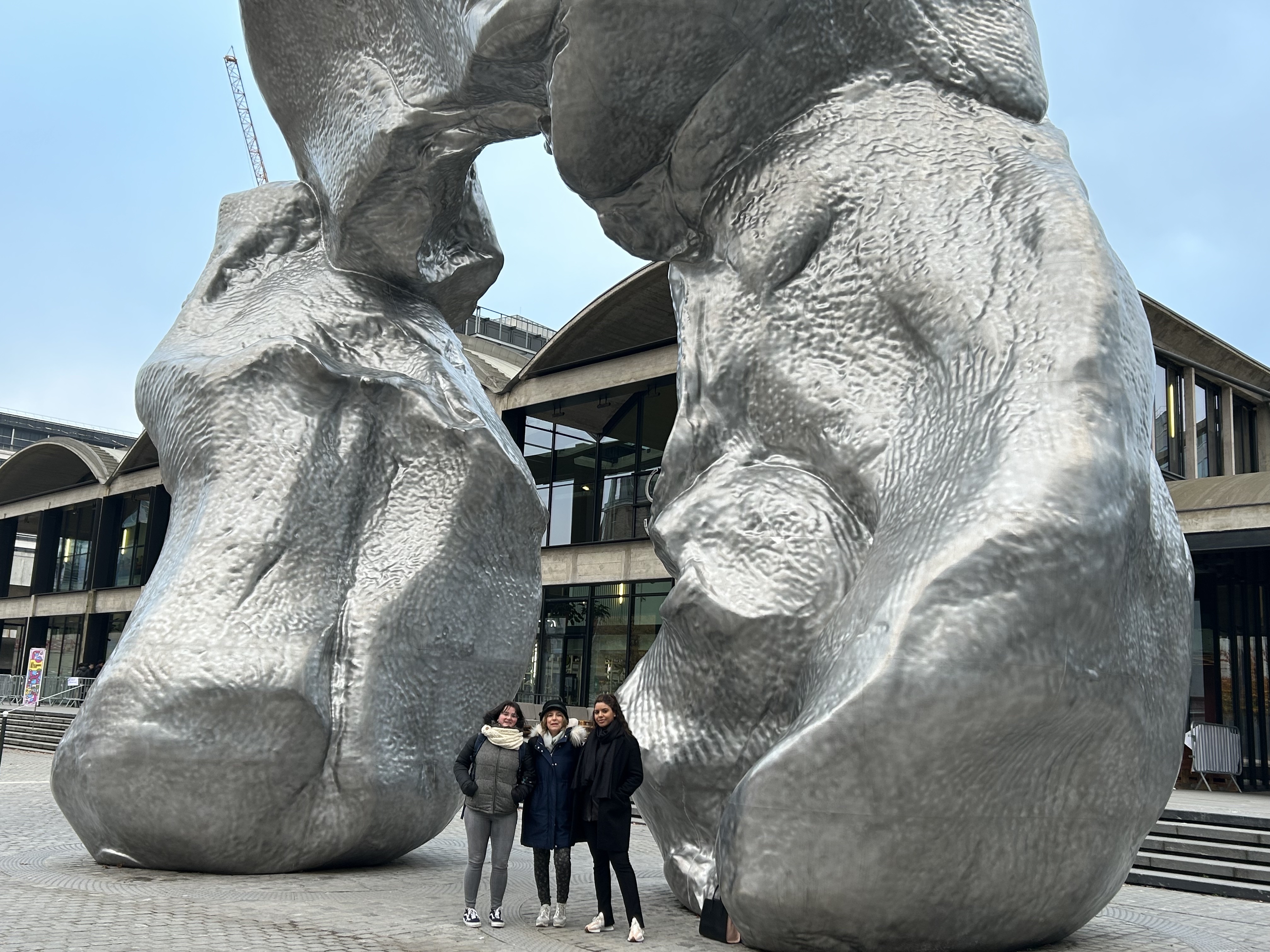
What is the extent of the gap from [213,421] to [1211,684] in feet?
42.5

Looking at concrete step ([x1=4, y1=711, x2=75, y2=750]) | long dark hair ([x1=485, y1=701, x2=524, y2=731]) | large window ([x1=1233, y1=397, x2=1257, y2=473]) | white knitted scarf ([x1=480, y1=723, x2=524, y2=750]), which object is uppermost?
large window ([x1=1233, y1=397, x2=1257, y2=473])

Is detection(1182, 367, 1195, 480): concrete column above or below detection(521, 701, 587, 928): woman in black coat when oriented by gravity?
above

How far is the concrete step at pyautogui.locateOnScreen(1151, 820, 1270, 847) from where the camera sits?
375 inches

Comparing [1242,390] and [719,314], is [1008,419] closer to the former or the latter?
[719,314]

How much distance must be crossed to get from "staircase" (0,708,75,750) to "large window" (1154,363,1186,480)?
1836 centimetres

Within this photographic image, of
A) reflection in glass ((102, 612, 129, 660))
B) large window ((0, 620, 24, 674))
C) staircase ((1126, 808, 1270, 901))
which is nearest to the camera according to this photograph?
staircase ((1126, 808, 1270, 901))

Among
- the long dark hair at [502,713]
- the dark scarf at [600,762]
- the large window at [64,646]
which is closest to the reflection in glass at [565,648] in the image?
the long dark hair at [502,713]

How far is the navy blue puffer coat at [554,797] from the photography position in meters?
5.82

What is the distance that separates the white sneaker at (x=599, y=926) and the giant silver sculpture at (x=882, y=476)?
0.45 meters

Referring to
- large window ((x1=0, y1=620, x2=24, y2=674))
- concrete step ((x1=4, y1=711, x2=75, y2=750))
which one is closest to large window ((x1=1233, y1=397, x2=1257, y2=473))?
concrete step ((x1=4, y1=711, x2=75, y2=750))

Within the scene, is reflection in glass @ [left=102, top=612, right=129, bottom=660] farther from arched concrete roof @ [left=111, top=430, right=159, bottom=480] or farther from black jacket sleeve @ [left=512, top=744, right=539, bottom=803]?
black jacket sleeve @ [left=512, top=744, right=539, bottom=803]

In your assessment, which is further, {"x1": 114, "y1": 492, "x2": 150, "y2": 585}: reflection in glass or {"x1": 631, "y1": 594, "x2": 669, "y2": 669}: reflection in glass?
{"x1": 114, "y1": 492, "x2": 150, "y2": 585}: reflection in glass

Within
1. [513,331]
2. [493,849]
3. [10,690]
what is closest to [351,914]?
[493,849]

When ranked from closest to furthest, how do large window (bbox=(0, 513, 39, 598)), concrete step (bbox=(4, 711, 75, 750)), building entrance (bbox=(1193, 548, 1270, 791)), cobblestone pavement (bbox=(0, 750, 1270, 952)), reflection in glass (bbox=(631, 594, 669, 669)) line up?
cobblestone pavement (bbox=(0, 750, 1270, 952))
building entrance (bbox=(1193, 548, 1270, 791))
concrete step (bbox=(4, 711, 75, 750))
reflection in glass (bbox=(631, 594, 669, 669))
large window (bbox=(0, 513, 39, 598))
